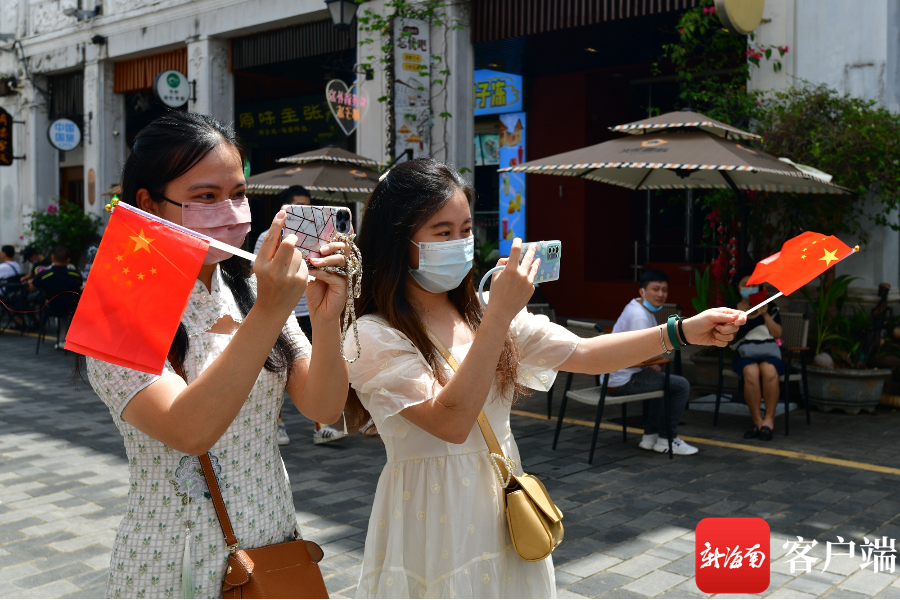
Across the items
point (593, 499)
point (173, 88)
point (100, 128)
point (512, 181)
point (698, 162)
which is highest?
point (173, 88)

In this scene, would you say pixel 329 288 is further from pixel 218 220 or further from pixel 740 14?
pixel 740 14

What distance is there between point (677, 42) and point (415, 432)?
33.8 feet

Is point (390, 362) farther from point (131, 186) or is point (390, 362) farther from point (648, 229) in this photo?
point (648, 229)

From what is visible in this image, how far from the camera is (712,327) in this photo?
2373 millimetres

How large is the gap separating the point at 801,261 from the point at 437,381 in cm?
132

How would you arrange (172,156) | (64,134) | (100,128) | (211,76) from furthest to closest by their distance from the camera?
(64,134), (100,128), (211,76), (172,156)

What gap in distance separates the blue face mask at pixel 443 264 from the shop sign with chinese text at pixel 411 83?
28.3 ft

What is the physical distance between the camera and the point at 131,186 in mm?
1869

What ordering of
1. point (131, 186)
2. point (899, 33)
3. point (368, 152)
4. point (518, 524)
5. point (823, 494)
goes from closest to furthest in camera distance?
point (131, 186)
point (518, 524)
point (823, 494)
point (899, 33)
point (368, 152)

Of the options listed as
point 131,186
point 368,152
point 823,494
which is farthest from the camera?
point 368,152

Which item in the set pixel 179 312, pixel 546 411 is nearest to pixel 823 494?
pixel 546 411

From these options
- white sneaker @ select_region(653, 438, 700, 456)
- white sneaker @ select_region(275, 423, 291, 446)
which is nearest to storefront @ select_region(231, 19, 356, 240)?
white sneaker @ select_region(275, 423, 291, 446)

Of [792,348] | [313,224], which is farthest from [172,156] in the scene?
[792,348]

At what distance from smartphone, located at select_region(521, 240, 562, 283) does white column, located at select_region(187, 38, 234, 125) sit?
1315 cm
